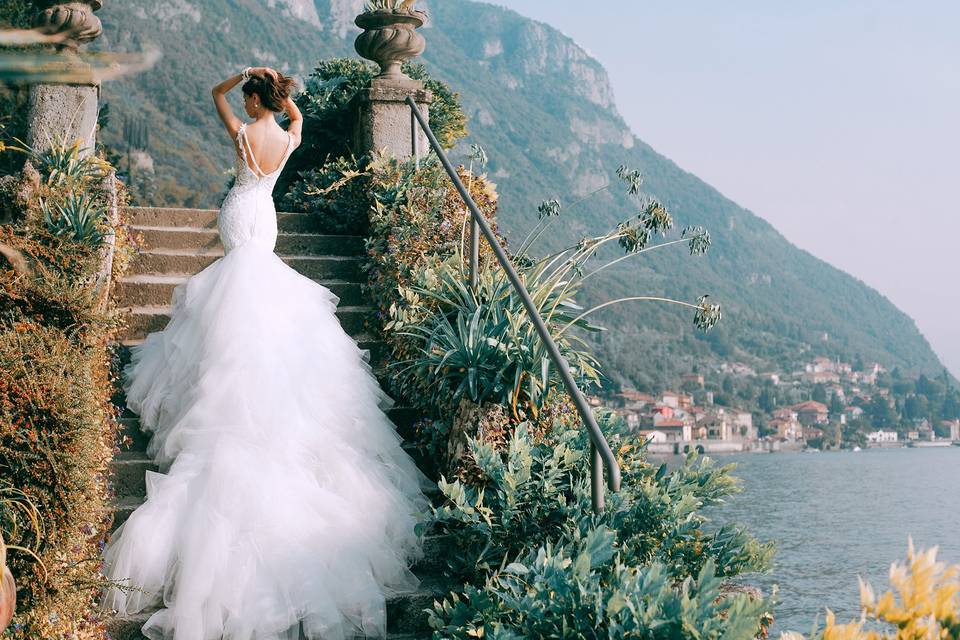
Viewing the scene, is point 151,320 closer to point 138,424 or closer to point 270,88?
point 138,424

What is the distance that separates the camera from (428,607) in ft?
14.2

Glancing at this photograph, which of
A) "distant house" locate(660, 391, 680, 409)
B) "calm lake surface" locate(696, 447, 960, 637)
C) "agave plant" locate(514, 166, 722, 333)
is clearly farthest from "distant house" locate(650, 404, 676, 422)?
"agave plant" locate(514, 166, 722, 333)

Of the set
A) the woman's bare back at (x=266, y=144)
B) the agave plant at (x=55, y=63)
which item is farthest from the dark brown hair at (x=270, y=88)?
the agave plant at (x=55, y=63)

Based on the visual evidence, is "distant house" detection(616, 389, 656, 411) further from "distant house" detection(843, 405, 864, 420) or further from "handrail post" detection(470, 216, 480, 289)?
"handrail post" detection(470, 216, 480, 289)

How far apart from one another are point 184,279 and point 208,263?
28 cm

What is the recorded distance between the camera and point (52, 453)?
3.56 m

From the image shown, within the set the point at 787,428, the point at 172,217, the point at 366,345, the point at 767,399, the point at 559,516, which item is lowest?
the point at 787,428

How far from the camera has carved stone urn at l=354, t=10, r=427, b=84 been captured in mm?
7938

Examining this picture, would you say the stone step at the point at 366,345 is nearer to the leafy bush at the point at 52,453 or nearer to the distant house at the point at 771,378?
the leafy bush at the point at 52,453

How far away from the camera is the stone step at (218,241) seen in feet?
22.5

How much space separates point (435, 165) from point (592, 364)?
2.37 meters

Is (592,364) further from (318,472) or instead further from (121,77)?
(121,77)

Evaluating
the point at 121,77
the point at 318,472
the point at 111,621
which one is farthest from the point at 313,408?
the point at 121,77

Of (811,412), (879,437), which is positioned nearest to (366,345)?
(811,412)
